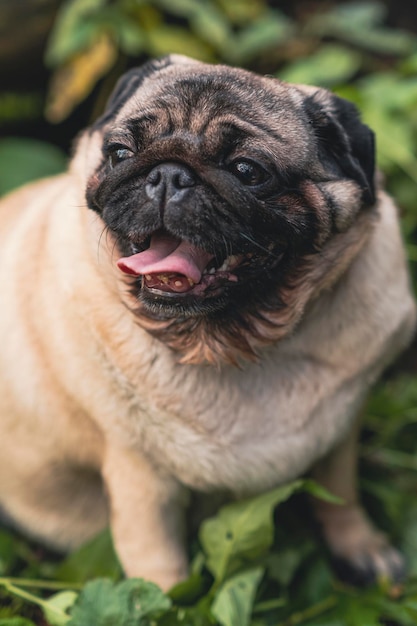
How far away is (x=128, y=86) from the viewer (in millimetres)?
2629

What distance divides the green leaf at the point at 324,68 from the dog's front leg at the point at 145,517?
93.7 inches

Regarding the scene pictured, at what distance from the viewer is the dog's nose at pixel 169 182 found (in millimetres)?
2145

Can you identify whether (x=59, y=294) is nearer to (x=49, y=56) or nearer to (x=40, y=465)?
(x=40, y=465)

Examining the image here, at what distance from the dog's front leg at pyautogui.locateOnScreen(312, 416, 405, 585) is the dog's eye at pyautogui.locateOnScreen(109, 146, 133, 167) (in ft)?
4.79

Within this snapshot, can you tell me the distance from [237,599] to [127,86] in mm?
1688

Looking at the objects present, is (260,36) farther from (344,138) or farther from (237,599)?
(237,599)

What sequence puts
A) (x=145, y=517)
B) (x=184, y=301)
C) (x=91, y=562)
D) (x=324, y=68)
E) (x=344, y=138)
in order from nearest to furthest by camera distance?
(x=184, y=301) < (x=344, y=138) < (x=145, y=517) < (x=91, y=562) < (x=324, y=68)

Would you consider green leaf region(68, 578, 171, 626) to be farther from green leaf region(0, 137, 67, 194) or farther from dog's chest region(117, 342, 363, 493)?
green leaf region(0, 137, 67, 194)

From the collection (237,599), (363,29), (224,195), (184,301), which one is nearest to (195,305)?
(184,301)

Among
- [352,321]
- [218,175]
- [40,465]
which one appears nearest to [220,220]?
[218,175]

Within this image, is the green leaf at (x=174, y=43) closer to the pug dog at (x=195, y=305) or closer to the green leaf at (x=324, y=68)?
the green leaf at (x=324, y=68)

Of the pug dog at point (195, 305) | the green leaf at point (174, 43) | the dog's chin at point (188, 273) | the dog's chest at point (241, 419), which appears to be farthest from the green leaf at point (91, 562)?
the green leaf at point (174, 43)

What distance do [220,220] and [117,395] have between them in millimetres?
764

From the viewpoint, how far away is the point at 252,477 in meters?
2.71
